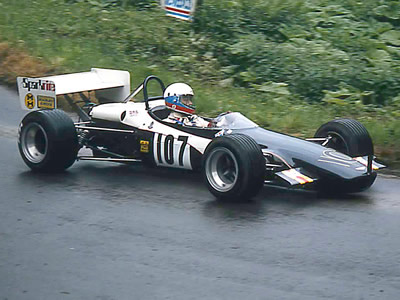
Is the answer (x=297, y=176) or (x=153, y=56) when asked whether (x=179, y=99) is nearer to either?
(x=297, y=176)

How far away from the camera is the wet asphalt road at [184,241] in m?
5.46

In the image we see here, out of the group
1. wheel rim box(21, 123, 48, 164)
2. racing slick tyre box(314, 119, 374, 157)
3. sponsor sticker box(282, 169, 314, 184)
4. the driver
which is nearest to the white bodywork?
the driver

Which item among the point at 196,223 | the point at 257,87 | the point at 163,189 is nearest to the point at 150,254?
the point at 196,223

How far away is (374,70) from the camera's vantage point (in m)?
12.7

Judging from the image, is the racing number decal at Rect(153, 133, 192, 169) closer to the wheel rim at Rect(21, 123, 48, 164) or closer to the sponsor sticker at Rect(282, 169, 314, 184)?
the sponsor sticker at Rect(282, 169, 314, 184)

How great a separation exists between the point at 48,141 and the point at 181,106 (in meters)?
1.62

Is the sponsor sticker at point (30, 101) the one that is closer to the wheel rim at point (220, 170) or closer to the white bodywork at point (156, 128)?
the white bodywork at point (156, 128)

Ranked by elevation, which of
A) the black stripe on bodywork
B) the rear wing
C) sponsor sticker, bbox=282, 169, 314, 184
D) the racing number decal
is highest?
the rear wing

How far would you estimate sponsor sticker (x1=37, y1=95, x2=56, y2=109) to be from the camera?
923 cm

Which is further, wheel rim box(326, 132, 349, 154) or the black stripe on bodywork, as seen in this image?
wheel rim box(326, 132, 349, 154)

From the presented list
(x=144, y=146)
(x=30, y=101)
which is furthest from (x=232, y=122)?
(x=30, y=101)

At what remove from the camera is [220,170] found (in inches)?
302

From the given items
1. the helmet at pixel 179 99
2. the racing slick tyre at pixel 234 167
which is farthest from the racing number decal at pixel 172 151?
the racing slick tyre at pixel 234 167

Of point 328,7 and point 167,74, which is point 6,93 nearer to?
point 167,74
